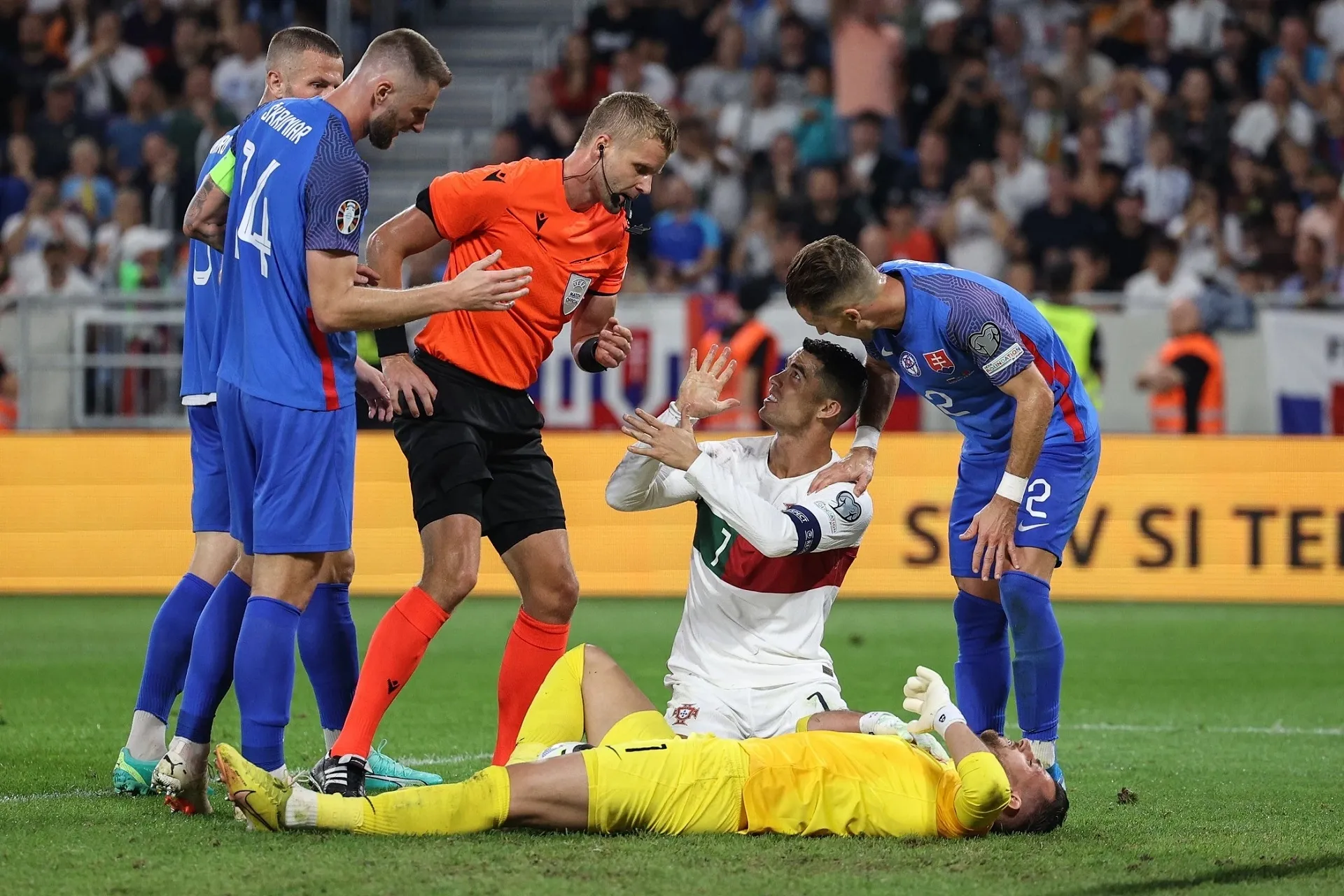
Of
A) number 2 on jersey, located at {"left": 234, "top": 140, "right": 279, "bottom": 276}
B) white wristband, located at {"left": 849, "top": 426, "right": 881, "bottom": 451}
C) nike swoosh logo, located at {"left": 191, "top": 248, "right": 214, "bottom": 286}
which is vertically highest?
number 2 on jersey, located at {"left": 234, "top": 140, "right": 279, "bottom": 276}

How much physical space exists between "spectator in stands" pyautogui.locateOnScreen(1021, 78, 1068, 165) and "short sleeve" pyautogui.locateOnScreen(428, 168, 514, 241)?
11428 millimetres

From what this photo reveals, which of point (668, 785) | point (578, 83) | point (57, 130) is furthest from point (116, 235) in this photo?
point (668, 785)

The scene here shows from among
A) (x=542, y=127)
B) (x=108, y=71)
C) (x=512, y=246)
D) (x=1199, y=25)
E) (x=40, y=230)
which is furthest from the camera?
(x=108, y=71)

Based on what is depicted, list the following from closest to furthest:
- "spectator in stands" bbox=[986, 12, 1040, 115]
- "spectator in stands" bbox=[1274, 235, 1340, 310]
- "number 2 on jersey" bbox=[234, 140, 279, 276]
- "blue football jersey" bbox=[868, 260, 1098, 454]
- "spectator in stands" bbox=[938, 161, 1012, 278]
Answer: "number 2 on jersey" bbox=[234, 140, 279, 276]
"blue football jersey" bbox=[868, 260, 1098, 454]
"spectator in stands" bbox=[1274, 235, 1340, 310]
"spectator in stands" bbox=[938, 161, 1012, 278]
"spectator in stands" bbox=[986, 12, 1040, 115]

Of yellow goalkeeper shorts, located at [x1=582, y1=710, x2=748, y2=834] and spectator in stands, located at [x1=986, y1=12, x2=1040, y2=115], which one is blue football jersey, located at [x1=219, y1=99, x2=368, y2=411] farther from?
spectator in stands, located at [x1=986, y1=12, x2=1040, y2=115]

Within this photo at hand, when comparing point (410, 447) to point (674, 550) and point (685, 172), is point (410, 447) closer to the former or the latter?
point (674, 550)

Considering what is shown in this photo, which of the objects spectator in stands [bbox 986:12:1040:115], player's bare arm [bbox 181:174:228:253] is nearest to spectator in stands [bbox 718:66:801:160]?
spectator in stands [bbox 986:12:1040:115]

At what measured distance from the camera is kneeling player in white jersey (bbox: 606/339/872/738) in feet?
17.3

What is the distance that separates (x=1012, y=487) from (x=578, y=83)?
13.0 metres

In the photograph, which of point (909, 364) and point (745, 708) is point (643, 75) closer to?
point (909, 364)

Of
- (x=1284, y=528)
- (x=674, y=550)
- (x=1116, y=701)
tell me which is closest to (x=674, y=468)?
(x=1116, y=701)

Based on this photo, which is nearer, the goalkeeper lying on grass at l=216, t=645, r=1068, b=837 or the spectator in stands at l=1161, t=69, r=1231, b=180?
the goalkeeper lying on grass at l=216, t=645, r=1068, b=837

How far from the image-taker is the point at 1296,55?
1642 centimetres

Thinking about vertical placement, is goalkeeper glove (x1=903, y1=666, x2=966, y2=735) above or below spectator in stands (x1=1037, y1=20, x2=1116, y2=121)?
below
